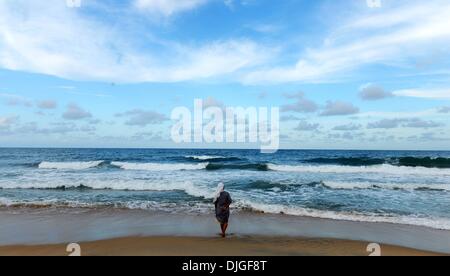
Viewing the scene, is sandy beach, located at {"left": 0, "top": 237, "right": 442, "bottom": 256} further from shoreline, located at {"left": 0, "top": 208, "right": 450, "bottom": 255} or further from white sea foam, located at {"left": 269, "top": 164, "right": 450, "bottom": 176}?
white sea foam, located at {"left": 269, "top": 164, "right": 450, "bottom": 176}

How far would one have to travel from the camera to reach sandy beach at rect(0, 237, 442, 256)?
288 inches

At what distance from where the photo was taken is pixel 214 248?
25.1ft

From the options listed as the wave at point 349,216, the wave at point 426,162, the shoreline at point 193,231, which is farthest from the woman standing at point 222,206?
the wave at point 426,162

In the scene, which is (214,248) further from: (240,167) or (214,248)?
(240,167)

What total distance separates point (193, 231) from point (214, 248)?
5.73ft

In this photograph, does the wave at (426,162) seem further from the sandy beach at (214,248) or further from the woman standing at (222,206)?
the woman standing at (222,206)

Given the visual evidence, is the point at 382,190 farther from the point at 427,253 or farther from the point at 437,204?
the point at 427,253

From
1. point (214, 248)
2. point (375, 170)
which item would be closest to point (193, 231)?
point (214, 248)


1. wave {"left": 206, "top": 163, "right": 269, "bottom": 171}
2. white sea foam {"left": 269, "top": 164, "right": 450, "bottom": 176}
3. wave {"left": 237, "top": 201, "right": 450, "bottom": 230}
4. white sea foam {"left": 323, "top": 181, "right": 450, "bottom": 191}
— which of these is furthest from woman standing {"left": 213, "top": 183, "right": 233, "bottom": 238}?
wave {"left": 206, "top": 163, "right": 269, "bottom": 171}

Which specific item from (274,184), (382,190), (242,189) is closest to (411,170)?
(382,190)

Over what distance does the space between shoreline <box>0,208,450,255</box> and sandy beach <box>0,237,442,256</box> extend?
4 centimetres

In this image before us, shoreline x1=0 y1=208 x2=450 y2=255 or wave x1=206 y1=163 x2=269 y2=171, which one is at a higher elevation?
wave x1=206 y1=163 x2=269 y2=171
